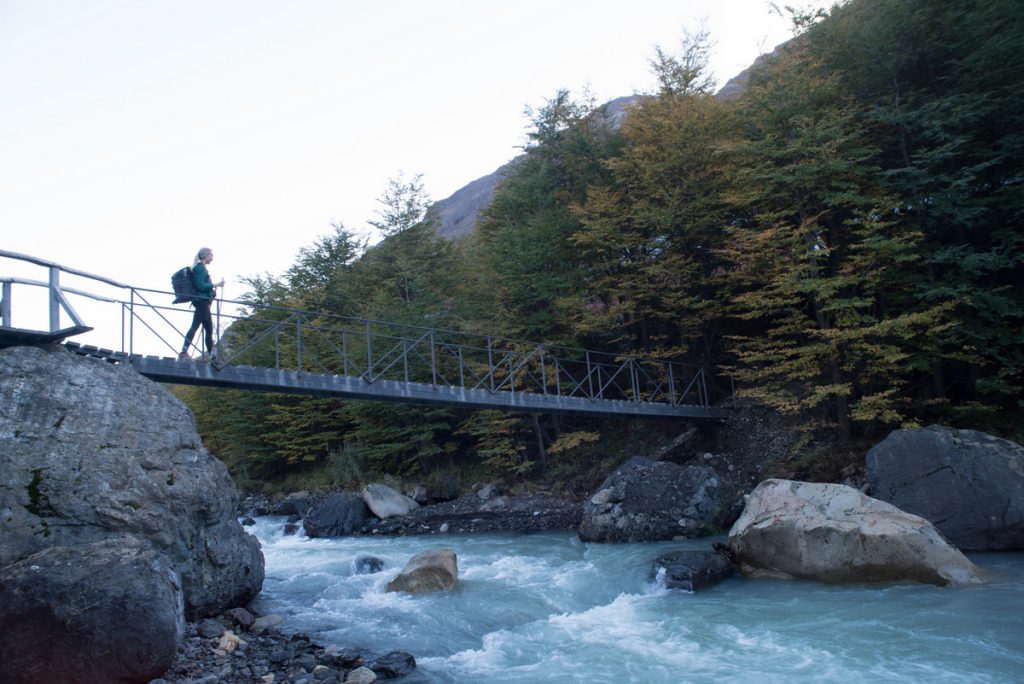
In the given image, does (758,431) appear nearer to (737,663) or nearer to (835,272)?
(835,272)

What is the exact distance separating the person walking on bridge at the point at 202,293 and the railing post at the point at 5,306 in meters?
2.62

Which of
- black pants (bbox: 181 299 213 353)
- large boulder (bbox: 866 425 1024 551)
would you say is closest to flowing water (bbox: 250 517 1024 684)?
large boulder (bbox: 866 425 1024 551)

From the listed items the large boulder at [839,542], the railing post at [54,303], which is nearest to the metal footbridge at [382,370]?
the railing post at [54,303]

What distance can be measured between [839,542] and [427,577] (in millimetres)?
5884

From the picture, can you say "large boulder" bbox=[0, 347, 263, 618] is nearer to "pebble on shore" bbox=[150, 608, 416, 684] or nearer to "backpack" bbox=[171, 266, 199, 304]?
"pebble on shore" bbox=[150, 608, 416, 684]

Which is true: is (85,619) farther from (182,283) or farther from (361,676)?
(182,283)

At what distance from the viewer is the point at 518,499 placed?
1856 centimetres

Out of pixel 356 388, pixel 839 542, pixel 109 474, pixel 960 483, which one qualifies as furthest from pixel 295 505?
pixel 960 483

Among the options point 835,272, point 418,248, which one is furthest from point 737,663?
point 418,248

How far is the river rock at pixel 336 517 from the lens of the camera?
1781cm

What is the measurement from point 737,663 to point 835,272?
36.4ft

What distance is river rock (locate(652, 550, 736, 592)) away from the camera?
9.48m

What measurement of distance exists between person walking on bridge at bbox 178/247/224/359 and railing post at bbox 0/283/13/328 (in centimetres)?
262

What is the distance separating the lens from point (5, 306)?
7363mm
